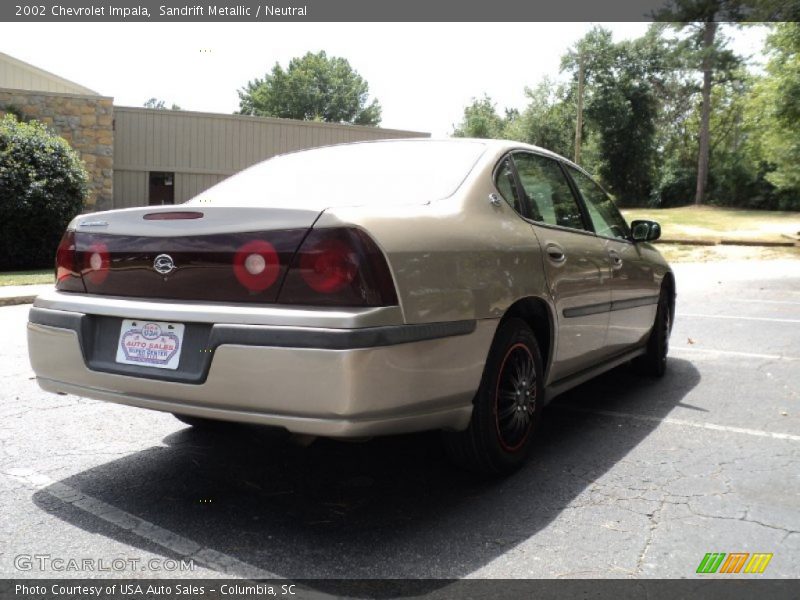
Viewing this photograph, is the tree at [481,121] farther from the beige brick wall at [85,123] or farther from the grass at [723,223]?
the beige brick wall at [85,123]

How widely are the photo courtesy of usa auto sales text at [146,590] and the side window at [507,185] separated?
207 cm

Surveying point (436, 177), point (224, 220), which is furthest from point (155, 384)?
point (436, 177)

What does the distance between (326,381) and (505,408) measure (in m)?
1.11

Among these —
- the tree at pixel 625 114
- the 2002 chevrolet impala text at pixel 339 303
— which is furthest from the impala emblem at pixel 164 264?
the tree at pixel 625 114

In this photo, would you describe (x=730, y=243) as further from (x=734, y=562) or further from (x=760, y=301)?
(x=734, y=562)

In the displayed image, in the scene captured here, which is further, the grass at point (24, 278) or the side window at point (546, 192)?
the grass at point (24, 278)

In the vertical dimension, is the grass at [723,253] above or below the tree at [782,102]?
below

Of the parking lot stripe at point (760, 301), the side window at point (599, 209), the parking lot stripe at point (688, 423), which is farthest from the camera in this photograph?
the parking lot stripe at point (760, 301)

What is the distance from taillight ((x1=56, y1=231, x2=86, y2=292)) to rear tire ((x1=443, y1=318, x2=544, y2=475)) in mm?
1737

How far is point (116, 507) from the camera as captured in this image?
3.11m

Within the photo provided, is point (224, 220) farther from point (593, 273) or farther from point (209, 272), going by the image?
point (593, 273)

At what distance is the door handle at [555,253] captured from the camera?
3801mm

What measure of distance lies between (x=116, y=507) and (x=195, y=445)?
89 centimetres

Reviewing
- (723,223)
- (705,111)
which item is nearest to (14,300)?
(723,223)
